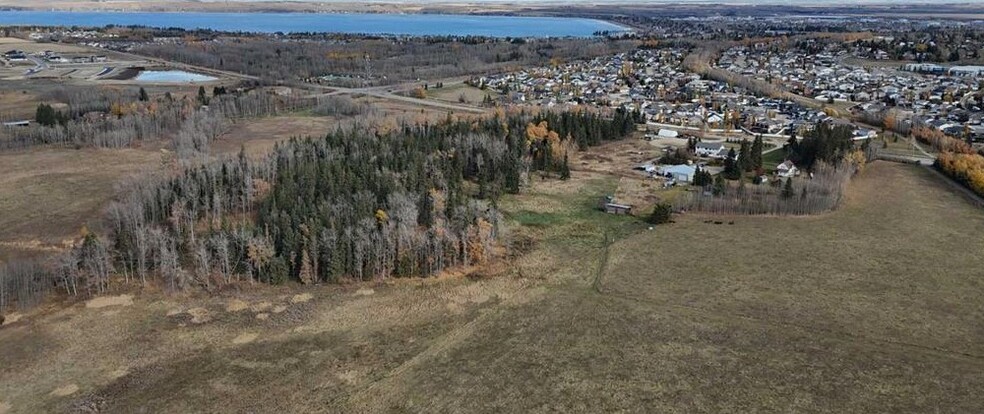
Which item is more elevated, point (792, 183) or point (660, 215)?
point (792, 183)

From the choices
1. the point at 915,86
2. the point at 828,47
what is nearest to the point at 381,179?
the point at 915,86

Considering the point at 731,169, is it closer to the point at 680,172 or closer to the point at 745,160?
the point at 745,160

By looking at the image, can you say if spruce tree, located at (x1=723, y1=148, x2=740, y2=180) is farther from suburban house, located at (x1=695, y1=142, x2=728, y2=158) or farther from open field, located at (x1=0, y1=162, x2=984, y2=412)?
open field, located at (x1=0, y1=162, x2=984, y2=412)

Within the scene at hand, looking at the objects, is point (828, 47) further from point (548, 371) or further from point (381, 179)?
point (548, 371)

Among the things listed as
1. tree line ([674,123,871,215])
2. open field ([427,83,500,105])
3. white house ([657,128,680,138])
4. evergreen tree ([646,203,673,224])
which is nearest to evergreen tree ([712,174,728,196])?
tree line ([674,123,871,215])

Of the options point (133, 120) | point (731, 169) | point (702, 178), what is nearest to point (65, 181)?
point (133, 120)

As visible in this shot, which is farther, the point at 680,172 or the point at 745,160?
the point at 680,172
